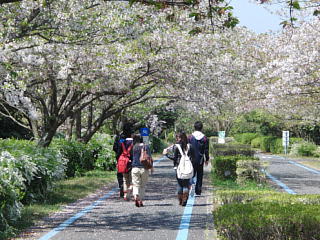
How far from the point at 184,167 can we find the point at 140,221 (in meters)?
2.35

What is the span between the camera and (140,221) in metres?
9.76

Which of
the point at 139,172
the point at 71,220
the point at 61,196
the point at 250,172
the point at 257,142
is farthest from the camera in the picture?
the point at 257,142

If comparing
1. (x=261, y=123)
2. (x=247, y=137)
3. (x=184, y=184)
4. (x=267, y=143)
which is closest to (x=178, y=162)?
(x=184, y=184)

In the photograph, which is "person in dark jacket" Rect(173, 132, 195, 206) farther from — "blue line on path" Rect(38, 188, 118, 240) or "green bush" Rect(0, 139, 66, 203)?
"green bush" Rect(0, 139, 66, 203)

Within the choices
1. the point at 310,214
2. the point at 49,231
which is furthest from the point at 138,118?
the point at 310,214

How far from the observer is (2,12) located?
40.3 ft

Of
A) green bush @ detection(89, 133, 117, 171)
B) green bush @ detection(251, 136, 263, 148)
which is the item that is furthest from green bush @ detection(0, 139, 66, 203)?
green bush @ detection(251, 136, 263, 148)

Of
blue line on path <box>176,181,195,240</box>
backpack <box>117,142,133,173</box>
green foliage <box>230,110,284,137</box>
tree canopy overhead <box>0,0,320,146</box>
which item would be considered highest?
tree canopy overhead <box>0,0,320,146</box>

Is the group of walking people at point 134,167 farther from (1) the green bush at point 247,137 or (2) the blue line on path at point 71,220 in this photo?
(1) the green bush at point 247,137

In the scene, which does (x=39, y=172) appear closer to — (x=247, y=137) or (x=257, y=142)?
(x=257, y=142)

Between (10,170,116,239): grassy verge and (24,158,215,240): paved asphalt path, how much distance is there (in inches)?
16.8

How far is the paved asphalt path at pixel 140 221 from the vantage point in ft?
27.6

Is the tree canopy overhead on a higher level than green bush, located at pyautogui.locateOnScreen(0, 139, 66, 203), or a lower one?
higher

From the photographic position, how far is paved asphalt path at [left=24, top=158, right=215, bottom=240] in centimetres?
840
